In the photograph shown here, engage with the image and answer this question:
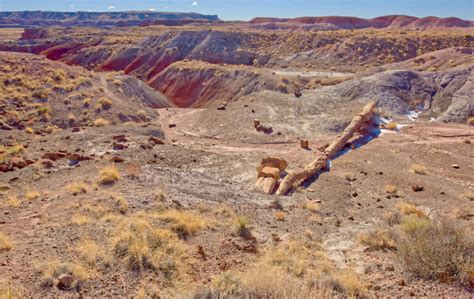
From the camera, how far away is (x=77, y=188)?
1152cm

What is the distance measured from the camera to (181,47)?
2672 inches

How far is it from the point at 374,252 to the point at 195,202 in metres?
5.53

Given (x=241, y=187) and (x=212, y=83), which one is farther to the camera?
(x=212, y=83)

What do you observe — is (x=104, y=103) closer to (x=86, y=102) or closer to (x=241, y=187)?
(x=86, y=102)

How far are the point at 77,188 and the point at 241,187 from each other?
667cm

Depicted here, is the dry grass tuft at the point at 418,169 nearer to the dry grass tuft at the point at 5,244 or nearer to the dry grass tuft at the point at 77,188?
the dry grass tuft at the point at 77,188

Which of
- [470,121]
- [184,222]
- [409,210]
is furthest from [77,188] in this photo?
[470,121]

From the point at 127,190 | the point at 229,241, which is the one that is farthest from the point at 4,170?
the point at 229,241

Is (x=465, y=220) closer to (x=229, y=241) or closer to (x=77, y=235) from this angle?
(x=229, y=241)

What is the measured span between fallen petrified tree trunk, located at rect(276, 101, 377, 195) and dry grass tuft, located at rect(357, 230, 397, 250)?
624 cm

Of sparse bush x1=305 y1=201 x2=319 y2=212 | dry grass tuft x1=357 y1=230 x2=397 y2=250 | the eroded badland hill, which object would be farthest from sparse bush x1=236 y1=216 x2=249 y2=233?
sparse bush x1=305 y1=201 x2=319 y2=212

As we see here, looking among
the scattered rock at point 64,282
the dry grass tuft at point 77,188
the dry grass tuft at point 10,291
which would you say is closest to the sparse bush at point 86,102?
the dry grass tuft at point 77,188

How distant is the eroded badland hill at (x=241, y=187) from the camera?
6.89m

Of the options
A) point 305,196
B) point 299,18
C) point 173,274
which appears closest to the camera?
point 173,274
